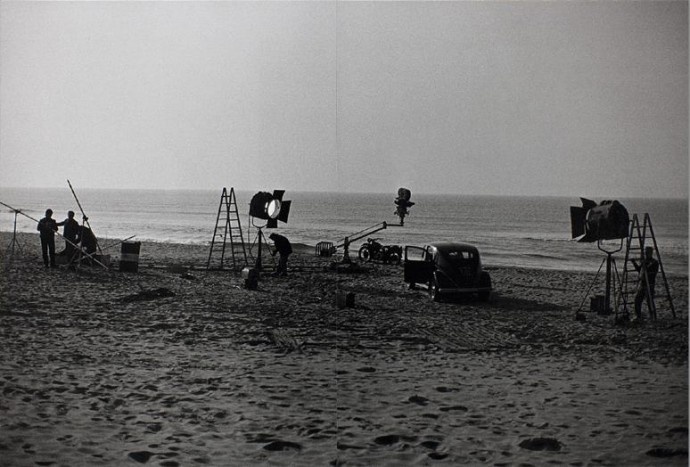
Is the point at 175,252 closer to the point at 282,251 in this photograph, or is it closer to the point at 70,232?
the point at 282,251

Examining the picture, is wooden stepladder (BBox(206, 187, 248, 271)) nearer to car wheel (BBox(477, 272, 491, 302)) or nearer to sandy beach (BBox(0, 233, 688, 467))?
sandy beach (BBox(0, 233, 688, 467))

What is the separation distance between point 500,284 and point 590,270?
1.04 metres

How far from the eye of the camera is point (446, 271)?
4348mm

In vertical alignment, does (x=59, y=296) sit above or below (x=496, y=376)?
above

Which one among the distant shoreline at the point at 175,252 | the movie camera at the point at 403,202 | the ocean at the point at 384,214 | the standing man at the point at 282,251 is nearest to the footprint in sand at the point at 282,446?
the ocean at the point at 384,214

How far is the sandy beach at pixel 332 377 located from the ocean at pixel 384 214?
0.71ft

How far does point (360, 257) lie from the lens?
4621mm

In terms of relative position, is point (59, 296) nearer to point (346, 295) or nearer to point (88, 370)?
point (88, 370)

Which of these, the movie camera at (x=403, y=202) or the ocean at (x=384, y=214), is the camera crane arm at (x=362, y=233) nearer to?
the ocean at (x=384, y=214)

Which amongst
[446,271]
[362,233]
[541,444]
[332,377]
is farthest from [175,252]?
[541,444]

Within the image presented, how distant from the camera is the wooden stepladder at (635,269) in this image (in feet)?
9.43

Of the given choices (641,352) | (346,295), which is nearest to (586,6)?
(641,352)

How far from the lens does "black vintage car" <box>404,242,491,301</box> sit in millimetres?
4176

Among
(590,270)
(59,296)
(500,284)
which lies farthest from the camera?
(500,284)
